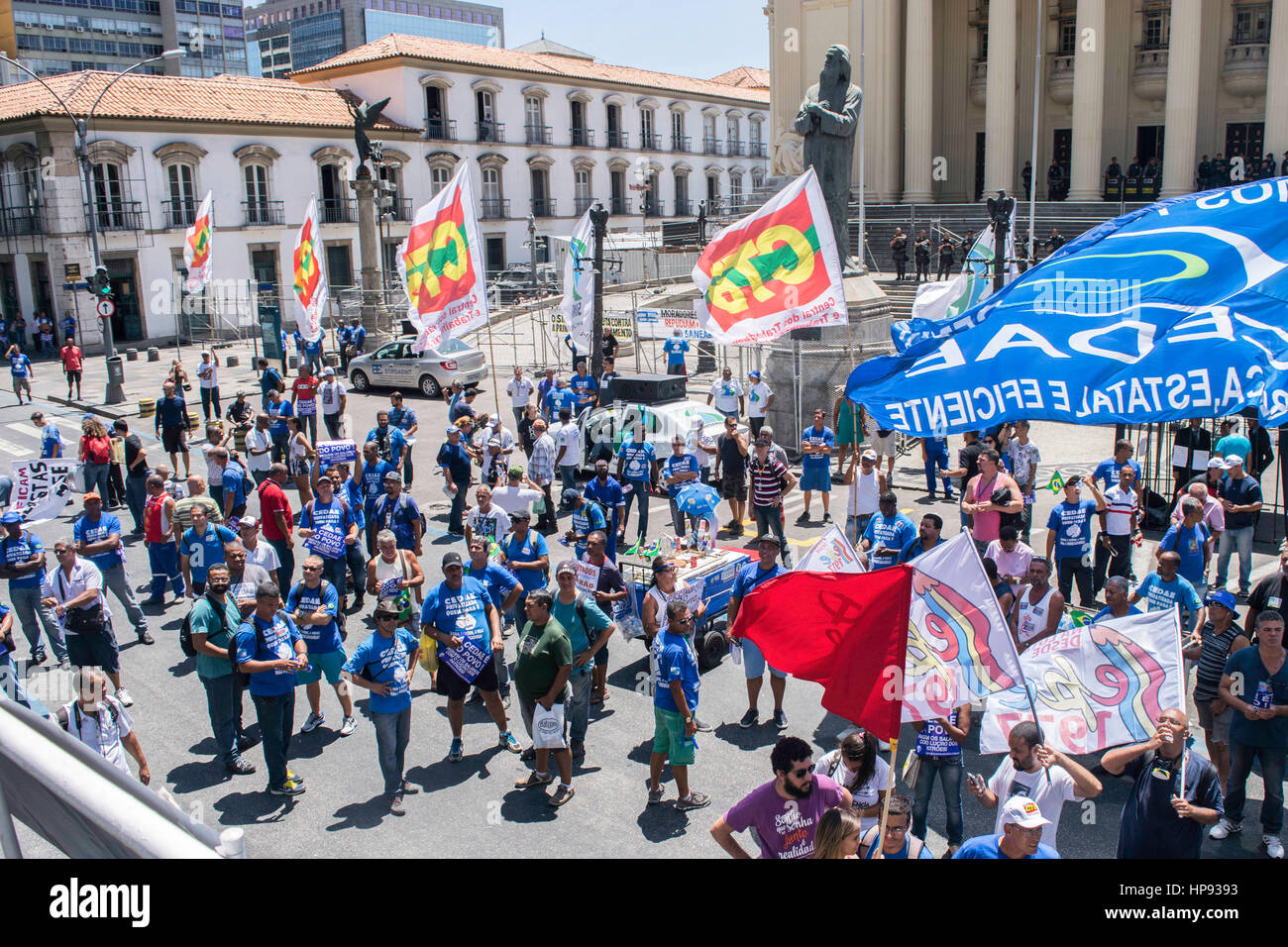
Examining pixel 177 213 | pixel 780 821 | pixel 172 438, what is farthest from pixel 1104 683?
pixel 177 213

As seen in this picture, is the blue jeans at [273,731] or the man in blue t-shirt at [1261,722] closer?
the man in blue t-shirt at [1261,722]

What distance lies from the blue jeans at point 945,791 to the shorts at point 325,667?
4757 mm

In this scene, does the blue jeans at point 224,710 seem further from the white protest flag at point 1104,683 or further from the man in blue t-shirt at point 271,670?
the white protest flag at point 1104,683

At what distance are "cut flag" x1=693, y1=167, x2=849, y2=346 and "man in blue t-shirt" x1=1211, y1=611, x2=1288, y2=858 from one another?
558 centimetres

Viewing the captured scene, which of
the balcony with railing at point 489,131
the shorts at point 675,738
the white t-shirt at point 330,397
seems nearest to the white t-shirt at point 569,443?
the white t-shirt at point 330,397

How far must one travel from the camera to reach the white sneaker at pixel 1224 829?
6953mm

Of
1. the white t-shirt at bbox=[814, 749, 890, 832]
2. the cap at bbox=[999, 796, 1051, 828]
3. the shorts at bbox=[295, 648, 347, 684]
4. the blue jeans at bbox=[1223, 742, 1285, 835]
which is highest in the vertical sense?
the cap at bbox=[999, 796, 1051, 828]

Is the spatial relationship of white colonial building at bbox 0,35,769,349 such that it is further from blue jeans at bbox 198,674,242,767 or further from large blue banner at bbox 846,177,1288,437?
large blue banner at bbox 846,177,1288,437

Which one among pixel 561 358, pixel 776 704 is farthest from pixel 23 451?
pixel 776 704

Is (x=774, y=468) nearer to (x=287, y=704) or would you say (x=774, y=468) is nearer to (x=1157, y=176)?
(x=287, y=704)

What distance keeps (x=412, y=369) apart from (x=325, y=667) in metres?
19.7

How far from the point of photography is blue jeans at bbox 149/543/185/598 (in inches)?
481

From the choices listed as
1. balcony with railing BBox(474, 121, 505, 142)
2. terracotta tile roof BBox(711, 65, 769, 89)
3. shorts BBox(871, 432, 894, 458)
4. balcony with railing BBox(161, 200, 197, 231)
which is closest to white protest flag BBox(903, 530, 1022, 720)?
shorts BBox(871, 432, 894, 458)
